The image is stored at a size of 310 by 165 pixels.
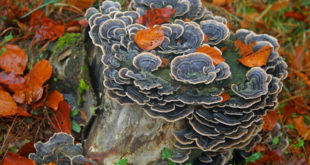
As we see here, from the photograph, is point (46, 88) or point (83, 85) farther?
point (46, 88)

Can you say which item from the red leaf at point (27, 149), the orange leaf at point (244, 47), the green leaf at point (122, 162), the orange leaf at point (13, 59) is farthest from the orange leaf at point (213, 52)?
the orange leaf at point (13, 59)

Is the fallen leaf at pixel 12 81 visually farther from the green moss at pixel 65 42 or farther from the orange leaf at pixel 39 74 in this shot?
the green moss at pixel 65 42

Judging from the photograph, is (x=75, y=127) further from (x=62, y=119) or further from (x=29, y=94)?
(x=29, y=94)

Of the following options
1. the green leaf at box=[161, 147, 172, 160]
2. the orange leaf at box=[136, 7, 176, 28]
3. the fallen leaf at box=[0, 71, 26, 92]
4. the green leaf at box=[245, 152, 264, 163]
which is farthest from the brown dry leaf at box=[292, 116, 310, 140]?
the fallen leaf at box=[0, 71, 26, 92]

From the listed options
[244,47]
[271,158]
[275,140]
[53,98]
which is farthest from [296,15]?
[53,98]

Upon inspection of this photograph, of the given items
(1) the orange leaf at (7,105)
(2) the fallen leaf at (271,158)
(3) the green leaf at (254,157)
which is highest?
(1) the orange leaf at (7,105)

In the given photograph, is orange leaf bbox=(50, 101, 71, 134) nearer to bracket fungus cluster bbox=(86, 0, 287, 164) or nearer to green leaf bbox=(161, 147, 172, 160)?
bracket fungus cluster bbox=(86, 0, 287, 164)
